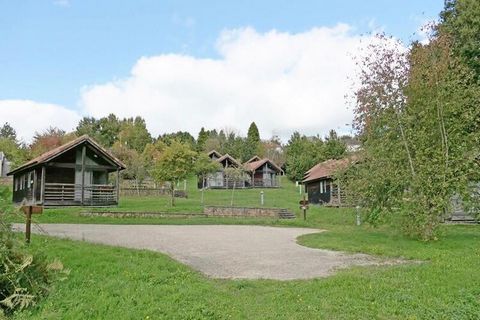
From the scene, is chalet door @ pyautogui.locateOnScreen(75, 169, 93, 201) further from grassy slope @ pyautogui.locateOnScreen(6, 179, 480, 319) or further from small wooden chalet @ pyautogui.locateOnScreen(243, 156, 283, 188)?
small wooden chalet @ pyautogui.locateOnScreen(243, 156, 283, 188)

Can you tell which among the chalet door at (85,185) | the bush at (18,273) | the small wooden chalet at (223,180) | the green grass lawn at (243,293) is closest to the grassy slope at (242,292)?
the green grass lawn at (243,293)

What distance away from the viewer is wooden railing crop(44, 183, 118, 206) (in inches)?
1125

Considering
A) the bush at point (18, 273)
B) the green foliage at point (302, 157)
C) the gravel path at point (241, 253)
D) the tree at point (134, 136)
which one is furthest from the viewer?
the tree at point (134, 136)

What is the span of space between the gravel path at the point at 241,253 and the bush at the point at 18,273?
301 centimetres

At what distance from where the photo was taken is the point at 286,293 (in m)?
6.95

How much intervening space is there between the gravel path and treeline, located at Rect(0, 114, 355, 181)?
26878mm

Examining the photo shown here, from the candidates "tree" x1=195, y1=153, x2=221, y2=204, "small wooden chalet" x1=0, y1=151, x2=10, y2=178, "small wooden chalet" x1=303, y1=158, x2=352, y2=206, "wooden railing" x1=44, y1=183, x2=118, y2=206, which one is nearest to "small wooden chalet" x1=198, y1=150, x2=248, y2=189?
"tree" x1=195, y1=153, x2=221, y2=204

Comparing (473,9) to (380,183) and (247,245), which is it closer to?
(380,183)

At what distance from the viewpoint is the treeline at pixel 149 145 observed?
50.8m

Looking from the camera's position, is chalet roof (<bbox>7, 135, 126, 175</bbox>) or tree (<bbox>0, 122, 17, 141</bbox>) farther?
tree (<bbox>0, 122, 17, 141</bbox>)

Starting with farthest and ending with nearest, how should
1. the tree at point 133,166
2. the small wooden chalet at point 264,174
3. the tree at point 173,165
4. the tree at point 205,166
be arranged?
the small wooden chalet at point 264,174
the tree at point 133,166
the tree at point 205,166
the tree at point 173,165

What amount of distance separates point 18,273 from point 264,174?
5278 centimetres

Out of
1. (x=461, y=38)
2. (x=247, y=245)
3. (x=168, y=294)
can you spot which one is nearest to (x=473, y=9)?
(x=461, y=38)

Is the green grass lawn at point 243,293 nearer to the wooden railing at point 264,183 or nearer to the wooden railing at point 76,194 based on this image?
the wooden railing at point 76,194
